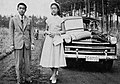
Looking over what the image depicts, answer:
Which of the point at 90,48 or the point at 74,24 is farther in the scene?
the point at 74,24

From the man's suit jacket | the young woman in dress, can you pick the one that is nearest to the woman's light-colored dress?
the young woman in dress

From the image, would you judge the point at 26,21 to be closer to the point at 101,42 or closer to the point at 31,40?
the point at 31,40

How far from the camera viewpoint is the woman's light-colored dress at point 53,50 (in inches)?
221

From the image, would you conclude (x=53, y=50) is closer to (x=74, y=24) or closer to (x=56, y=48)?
(x=56, y=48)

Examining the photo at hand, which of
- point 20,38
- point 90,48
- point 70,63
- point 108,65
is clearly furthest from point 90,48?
point 20,38

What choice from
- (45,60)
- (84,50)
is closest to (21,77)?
(45,60)

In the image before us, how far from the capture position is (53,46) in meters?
5.66

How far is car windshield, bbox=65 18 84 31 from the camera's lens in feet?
29.4

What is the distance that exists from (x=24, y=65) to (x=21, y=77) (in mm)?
324

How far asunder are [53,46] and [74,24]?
3.55 metres

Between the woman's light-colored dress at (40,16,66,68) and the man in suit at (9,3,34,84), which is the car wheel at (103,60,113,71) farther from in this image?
the man in suit at (9,3,34,84)

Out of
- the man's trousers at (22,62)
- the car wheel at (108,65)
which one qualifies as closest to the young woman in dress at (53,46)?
the man's trousers at (22,62)

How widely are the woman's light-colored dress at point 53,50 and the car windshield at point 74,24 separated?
129 inches

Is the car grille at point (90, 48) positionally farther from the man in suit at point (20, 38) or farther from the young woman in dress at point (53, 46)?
the man in suit at point (20, 38)
